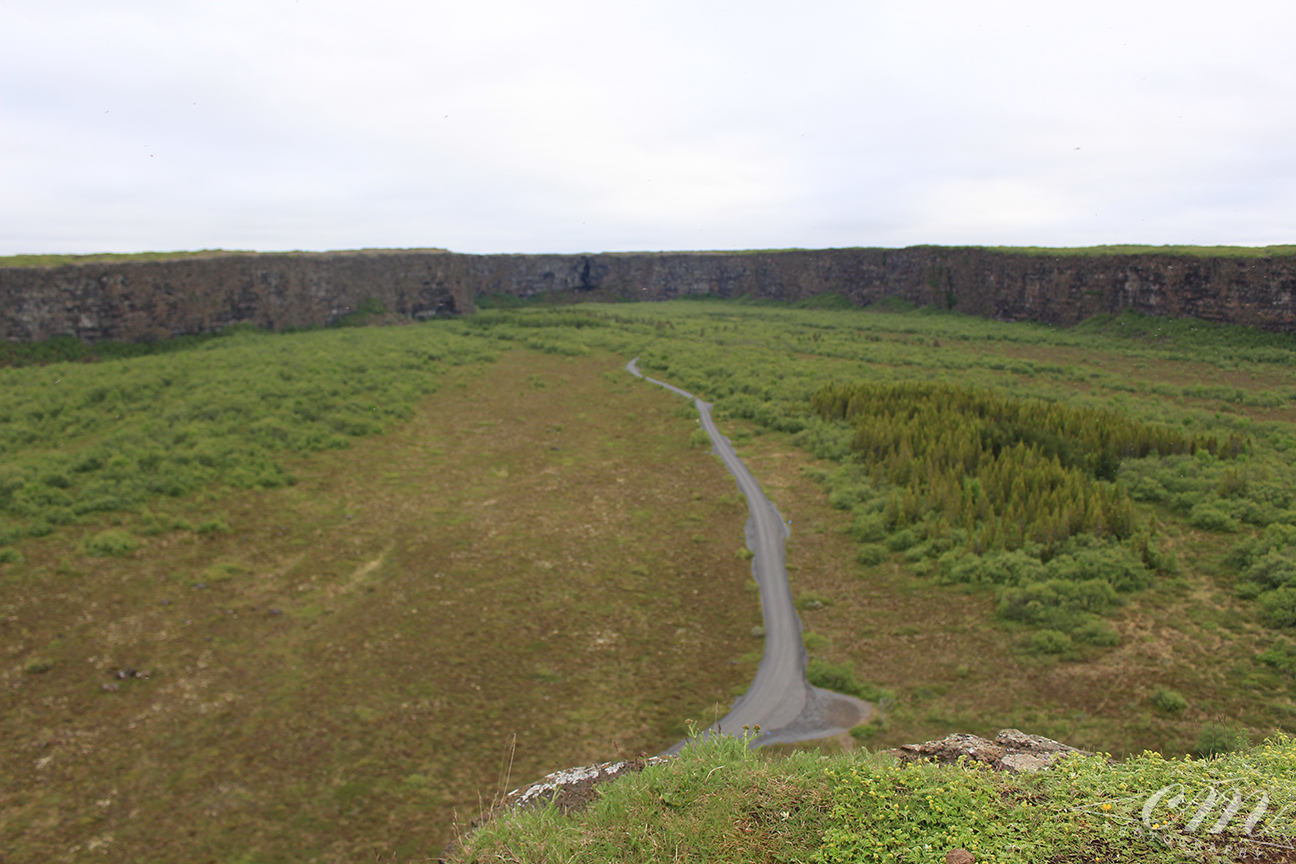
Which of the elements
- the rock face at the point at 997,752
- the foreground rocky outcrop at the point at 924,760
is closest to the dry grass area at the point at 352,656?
the foreground rocky outcrop at the point at 924,760

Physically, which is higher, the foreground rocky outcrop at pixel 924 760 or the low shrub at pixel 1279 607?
the foreground rocky outcrop at pixel 924 760

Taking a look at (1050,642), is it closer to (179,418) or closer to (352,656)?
(352,656)

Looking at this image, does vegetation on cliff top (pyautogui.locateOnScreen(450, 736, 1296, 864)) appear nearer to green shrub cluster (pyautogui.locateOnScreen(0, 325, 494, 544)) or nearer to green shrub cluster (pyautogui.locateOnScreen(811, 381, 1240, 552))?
green shrub cluster (pyautogui.locateOnScreen(811, 381, 1240, 552))

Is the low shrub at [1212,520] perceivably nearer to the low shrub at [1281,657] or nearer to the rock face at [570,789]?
the low shrub at [1281,657]

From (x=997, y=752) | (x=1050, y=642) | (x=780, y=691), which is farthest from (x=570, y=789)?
(x=1050, y=642)

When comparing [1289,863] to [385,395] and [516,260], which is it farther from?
[516,260]

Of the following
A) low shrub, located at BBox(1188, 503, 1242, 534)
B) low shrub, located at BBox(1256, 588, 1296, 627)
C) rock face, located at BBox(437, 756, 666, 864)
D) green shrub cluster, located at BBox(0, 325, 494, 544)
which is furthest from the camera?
green shrub cluster, located at BBox(0, 325, 494, 544)

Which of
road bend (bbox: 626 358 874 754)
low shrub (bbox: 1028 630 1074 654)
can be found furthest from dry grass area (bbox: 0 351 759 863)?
low shrub (bbox: 1028 630 1074 654)
